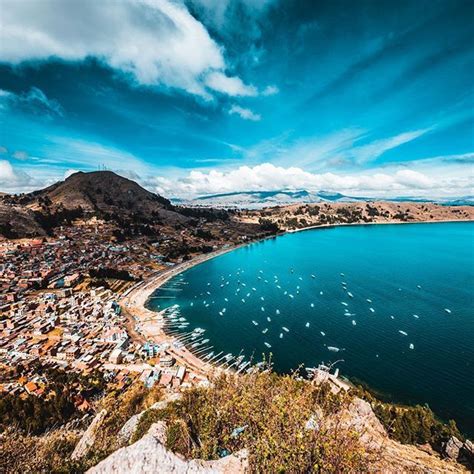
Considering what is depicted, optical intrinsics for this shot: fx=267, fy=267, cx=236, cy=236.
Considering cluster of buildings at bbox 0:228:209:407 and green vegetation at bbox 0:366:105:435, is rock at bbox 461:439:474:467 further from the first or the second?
green vegetation at bbox 0:366:105:435

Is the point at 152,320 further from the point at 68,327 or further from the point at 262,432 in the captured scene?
the point at 262,432

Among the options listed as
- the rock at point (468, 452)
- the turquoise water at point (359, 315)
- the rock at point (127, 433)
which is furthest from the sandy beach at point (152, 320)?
the rock at point (468, 452)

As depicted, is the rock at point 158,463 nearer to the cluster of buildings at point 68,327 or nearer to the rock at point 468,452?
the rock at point 468,452

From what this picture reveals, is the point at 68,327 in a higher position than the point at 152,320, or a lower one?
higher

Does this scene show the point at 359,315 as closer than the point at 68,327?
No

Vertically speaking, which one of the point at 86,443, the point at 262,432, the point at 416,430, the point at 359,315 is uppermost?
the point at 262,432

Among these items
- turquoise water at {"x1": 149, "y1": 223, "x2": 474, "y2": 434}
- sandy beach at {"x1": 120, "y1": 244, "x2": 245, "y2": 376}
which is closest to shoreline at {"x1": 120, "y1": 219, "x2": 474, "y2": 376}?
sandy beach at {"x1": 120, "y1": 244, "x2": 245, "y2": 376}

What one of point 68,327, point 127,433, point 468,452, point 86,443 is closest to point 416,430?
point 468,452

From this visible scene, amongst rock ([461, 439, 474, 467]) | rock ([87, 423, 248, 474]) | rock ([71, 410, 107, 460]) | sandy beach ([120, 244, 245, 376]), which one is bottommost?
sandy beach ([120, 244, 245, 376])

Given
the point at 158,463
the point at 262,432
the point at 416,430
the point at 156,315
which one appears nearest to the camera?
the point at 158,463
